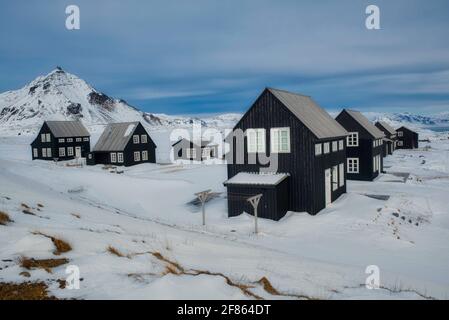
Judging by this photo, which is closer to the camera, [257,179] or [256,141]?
[257,179]

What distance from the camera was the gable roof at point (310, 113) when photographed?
1002 inches

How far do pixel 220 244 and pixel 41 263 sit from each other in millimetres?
6835

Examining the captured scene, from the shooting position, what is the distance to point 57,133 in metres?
64.1

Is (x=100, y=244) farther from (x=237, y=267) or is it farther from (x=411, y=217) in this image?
(x=411, y=217)

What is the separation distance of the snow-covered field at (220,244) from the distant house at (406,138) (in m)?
64.6

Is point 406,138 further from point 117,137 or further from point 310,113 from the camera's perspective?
point 310,113

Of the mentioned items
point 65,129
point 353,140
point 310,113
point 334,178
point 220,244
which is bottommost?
point 220,244

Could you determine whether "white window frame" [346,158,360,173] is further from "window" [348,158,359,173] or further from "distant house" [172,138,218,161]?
"distant house" [172,138,218,161]

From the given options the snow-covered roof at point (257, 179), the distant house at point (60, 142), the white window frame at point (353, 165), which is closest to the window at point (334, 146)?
→ the snow-covered roof at point (257, 179)

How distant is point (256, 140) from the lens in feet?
87.4

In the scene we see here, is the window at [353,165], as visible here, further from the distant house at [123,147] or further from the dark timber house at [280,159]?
the distant house at [123,147]

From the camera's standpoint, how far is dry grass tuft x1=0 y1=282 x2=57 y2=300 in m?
6.58

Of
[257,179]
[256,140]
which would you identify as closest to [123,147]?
[256,140]

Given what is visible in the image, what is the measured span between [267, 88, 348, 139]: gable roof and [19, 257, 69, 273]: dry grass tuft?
63.5 ft
